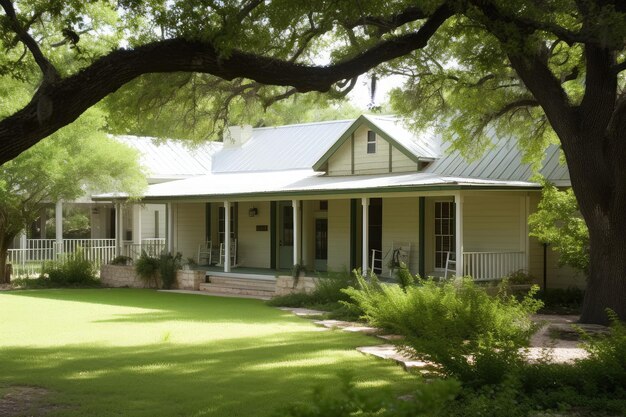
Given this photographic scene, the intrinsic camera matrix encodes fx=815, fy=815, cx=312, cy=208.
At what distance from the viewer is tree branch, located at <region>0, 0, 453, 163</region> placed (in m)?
8.58

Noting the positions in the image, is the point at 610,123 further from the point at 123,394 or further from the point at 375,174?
the point at 123,394

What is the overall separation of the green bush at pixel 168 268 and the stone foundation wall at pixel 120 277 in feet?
3.29

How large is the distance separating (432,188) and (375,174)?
484 cm

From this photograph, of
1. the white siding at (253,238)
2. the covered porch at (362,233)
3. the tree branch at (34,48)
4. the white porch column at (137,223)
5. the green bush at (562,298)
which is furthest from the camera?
the white porch column at (137,223)

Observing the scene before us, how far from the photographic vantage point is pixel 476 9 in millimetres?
12375

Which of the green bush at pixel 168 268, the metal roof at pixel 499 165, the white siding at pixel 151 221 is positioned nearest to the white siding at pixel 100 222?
the white siding at pixel 151 221

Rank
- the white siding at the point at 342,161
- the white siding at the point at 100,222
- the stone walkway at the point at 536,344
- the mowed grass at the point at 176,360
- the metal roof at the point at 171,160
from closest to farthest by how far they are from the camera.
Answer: the mowed grass at the point at 176,360 → the stone walkway at the point at 536,344 → the white siding at the point at 342,161 → the metal roof at the point at 171,160 → the white siding at the point at 100,222

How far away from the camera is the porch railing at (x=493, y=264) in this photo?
1984cm

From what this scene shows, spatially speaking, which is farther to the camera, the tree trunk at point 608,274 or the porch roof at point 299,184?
the porch roof at point 299,184

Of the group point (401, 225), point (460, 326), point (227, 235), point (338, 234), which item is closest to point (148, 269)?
point (227, 235)

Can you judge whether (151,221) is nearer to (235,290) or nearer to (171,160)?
(171,160)

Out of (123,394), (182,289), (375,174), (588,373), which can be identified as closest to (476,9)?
(588,373)

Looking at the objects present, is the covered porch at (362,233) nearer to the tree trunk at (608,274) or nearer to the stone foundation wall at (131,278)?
the stone foundation wall at (131,278)

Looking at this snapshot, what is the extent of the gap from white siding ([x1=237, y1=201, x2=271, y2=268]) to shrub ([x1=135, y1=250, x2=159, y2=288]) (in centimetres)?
298
